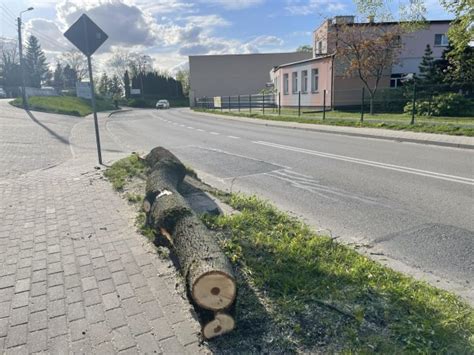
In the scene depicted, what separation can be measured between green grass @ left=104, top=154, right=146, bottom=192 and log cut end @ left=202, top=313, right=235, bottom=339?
14.4ft

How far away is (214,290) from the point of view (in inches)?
94.0

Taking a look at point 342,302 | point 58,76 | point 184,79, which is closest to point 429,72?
point 342,302

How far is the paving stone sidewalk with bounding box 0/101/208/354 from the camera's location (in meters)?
2.46

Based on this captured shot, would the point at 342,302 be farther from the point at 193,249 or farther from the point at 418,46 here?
the point at 418,46

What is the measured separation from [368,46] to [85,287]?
23019 mm

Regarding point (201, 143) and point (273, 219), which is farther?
point (201, 143)

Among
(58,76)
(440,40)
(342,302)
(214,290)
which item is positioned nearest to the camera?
(214,290)

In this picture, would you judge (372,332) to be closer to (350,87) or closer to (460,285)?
(460,285)

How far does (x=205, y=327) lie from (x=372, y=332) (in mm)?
1142

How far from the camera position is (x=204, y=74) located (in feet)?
213

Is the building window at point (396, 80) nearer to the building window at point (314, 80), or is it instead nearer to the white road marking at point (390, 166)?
the building window at point (314, 80)

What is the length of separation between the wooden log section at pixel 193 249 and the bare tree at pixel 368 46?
2034 centimetres

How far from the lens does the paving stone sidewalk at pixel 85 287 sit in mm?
2463

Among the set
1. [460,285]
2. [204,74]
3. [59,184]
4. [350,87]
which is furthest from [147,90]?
[460,285]
